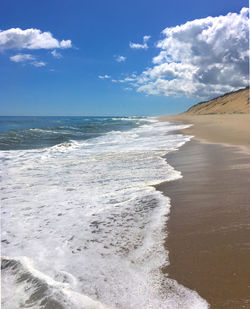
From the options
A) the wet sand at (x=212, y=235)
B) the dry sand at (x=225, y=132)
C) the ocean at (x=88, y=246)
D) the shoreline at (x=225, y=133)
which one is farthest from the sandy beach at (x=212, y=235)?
the dry sand at (x=225, y=132)

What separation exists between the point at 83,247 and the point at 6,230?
1530mm

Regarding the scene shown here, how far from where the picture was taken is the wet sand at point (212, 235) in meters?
2.63

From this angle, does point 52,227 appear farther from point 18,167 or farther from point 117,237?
point 18,167

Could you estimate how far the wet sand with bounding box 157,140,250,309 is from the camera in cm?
263

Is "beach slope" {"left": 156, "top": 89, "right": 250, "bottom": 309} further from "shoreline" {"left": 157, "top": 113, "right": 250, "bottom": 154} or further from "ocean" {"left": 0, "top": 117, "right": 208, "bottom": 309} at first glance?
"shoreline" {"left": 157, "top": 113, "right": 250, "bottom": 154}

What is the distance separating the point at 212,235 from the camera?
3.74 metres

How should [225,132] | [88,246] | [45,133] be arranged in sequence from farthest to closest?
1. [45,133]
2. [225,132]
3. [88,246]

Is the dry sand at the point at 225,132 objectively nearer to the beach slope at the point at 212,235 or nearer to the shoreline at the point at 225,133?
the shoreline at the point at 225,133

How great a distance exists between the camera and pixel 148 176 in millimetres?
7656

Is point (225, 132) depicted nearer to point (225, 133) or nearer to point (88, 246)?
point (225, 133)

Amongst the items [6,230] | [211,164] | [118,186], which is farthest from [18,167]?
[211,164]

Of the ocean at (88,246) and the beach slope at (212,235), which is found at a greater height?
the beach slope at (212,235)

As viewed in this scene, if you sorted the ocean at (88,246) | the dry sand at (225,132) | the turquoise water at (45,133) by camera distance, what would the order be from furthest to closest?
the turquoise water at (45,133) → the dry sand at (225,132) → the ocean at (88,246)

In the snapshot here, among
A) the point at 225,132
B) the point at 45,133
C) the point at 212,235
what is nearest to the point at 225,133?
the point at 225,132
